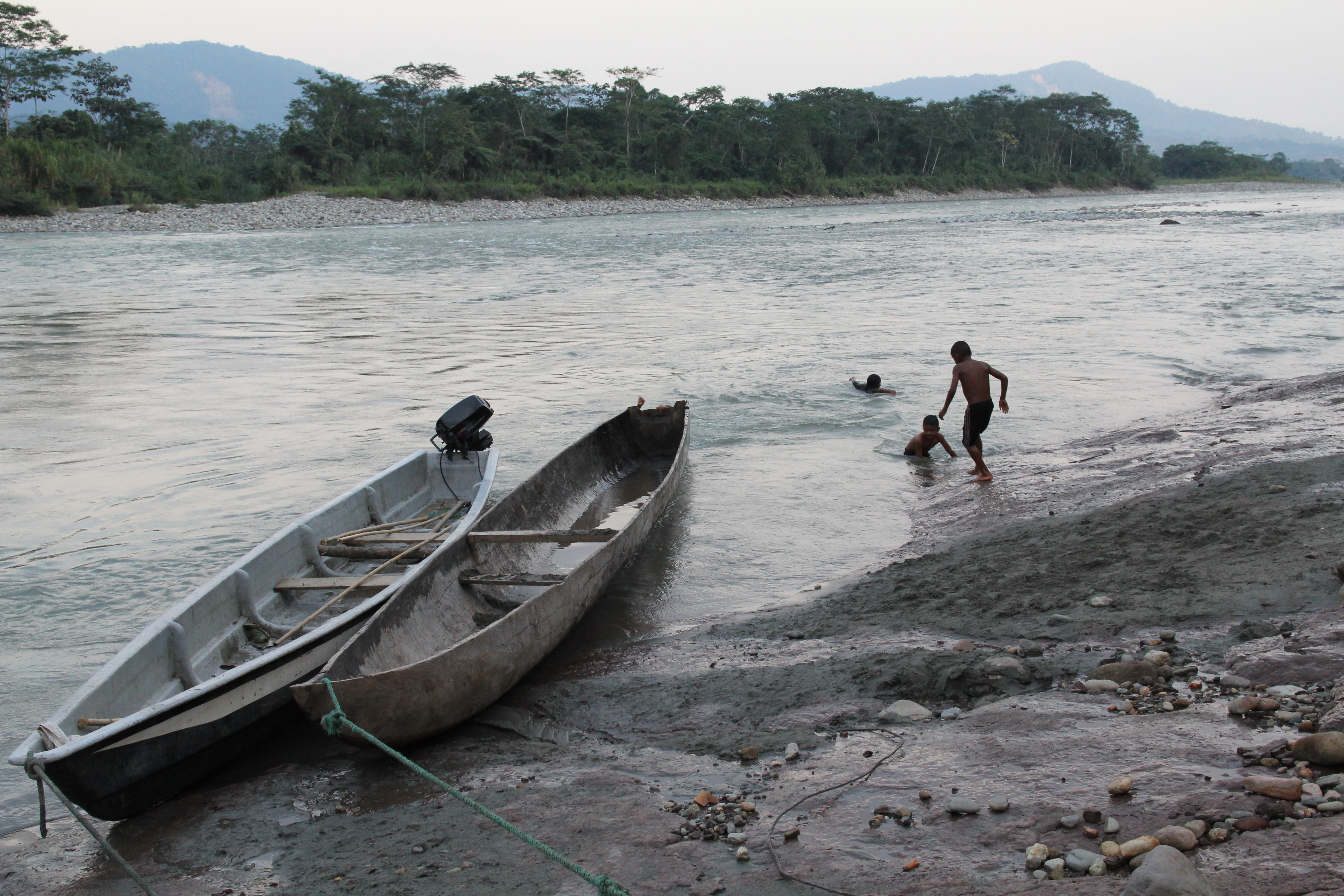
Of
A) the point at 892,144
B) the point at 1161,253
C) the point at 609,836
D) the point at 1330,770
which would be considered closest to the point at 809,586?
the point at 609,836

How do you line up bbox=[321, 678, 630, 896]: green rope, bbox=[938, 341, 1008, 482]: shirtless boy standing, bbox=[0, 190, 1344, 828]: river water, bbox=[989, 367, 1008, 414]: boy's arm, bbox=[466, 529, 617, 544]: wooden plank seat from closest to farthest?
bbox=[321, 678, 630, 896]: green rope < bbox=[466, 529, 617, 544]: wooden plank seat < bbox=[0, 190, 1344, 828]: river water < bbox=[938, 341, 1008, 482]: shirtless boy standing < bbox=[989, 367, 1008, 414]: boy's arm

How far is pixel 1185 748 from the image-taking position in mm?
3061

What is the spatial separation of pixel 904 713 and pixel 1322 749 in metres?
1.45

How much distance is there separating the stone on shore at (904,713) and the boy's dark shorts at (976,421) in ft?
15.9

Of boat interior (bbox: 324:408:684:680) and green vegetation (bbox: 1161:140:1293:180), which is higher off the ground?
green vegetation (bbox: 1161:140:1293:180)

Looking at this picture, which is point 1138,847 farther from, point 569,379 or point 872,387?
point 569,379

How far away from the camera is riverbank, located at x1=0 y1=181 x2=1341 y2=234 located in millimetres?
41906

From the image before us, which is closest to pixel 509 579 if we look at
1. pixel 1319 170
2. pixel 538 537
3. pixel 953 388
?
pixel 538 537

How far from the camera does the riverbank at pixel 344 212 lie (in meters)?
41.9

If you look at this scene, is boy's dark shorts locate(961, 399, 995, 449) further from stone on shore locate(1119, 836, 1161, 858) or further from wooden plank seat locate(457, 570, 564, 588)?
stone on shore locate(1119, 836, 1161, 858)

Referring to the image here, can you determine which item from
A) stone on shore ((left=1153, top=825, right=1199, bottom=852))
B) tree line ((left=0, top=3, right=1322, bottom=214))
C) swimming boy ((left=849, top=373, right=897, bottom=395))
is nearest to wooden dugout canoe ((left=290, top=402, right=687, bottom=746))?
stone on shore ((left=1153, top=825, right=1199, bottom=852))

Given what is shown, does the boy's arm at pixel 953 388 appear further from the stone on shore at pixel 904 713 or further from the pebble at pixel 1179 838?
the pebble at pixel 1179 838

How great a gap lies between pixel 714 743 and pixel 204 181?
57832mm

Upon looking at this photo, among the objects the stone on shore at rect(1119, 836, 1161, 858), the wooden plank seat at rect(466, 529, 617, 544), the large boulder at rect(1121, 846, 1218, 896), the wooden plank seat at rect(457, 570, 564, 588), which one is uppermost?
the wooden plank seat at rect(466, 529, 617, 544)
